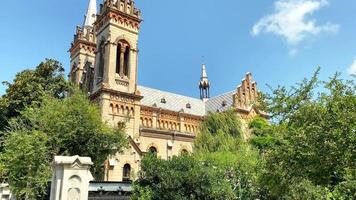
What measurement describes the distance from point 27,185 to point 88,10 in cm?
3295

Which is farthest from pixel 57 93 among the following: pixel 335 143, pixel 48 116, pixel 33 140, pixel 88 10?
pixel 335 143

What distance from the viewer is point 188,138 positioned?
138 ft

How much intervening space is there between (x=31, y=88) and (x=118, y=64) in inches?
352

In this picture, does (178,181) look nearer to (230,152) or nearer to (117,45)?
(230,152)

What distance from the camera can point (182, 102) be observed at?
46.5 m

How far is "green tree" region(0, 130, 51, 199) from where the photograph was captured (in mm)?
21078

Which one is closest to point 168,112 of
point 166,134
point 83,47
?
point 166,134

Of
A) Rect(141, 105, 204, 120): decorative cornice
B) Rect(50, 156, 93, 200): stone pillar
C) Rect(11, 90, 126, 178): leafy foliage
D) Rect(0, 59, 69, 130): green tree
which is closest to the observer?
Rect(50, 156, 93, 200): stone pillar

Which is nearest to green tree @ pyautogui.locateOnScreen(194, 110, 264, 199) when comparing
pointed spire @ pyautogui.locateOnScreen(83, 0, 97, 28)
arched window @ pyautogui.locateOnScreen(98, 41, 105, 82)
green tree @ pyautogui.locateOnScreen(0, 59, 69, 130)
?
arched window @ pyautogui.locateOnScreen(98, 41, 105, 82)

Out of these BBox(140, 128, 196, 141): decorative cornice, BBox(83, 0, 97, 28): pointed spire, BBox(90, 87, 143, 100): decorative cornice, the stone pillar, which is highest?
BBox(83, 0, 97, 28): pointed spire

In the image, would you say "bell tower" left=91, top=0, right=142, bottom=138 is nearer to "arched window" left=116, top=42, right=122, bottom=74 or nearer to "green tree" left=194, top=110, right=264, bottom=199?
"arched window" left=116, top=42, right=122, bottom=74

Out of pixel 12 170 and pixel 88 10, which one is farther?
pixel 88 10

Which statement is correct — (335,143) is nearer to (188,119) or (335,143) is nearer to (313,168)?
(313,168)

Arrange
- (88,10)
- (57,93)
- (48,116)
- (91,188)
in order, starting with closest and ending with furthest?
(91,188)
(48,116)
(57,93)
(88,10)
